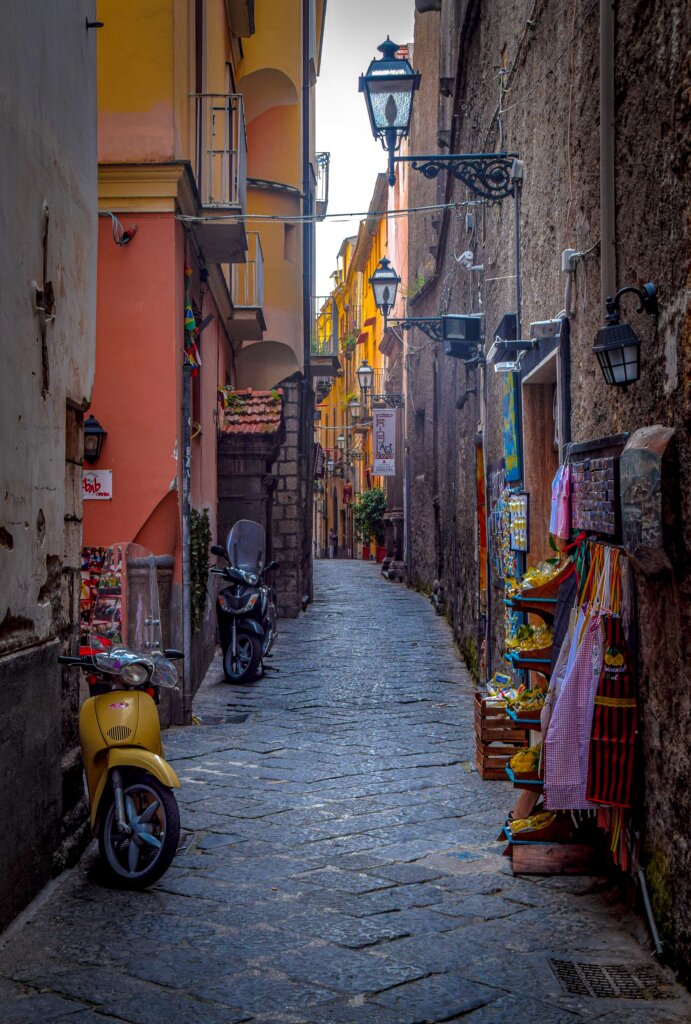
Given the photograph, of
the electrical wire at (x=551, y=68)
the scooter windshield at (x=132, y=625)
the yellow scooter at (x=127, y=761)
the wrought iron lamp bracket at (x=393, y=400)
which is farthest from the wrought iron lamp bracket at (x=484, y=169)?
the wrought iron lamp bracket at (x=393, y=400)

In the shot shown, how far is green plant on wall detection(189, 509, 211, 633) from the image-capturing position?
360 inches

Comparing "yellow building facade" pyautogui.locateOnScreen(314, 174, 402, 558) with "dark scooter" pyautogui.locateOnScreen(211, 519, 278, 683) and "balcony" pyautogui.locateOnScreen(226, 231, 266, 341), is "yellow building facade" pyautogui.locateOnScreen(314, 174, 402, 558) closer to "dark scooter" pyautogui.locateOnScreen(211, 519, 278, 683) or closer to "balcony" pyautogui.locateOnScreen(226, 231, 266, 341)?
"balcony" pyautogui.locateOnScreen(226, 231, 266, 341)

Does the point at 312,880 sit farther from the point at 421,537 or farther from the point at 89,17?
the point at 421,537

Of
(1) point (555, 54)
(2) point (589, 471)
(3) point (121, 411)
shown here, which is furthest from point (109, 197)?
(2) point (589, 471)

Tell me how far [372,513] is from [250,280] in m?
19.6

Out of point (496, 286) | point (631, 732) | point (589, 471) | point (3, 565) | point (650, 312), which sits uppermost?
point (496, 286)

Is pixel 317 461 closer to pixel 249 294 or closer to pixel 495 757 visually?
pixel 249 294

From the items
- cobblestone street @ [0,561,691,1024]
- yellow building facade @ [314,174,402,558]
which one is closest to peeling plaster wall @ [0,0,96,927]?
cobblestone street @ [0,561,691,1024]

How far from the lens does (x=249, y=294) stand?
14250 mm

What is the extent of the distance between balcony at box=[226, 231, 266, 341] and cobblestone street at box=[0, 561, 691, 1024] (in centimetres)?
722

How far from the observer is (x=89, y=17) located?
18.9 ft

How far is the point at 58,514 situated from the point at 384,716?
167 inches

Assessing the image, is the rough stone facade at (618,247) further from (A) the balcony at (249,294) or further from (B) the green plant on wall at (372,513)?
(B) the green plant on wall at (372,513)

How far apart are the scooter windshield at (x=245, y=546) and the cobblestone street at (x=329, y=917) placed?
3.74 m
